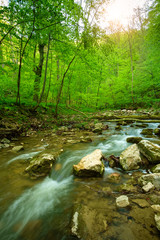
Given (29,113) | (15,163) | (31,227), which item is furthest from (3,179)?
(29,113)

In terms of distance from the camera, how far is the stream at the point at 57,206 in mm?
1601

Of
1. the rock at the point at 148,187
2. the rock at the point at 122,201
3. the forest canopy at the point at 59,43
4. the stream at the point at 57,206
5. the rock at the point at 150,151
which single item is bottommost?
the stream at the point at 57,206

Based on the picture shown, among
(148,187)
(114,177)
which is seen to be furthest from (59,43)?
(148,187)

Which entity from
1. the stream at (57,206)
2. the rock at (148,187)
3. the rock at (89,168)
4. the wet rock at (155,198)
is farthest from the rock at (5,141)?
the wet rock at (155,198)

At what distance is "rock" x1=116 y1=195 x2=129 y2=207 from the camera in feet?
6.28

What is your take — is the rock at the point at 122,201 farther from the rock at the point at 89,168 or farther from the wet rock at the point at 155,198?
the rock at the point at 89,168

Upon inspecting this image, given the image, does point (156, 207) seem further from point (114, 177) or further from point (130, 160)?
point (130, 160)

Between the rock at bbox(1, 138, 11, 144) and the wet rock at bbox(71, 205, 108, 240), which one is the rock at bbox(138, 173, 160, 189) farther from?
the rock at bbox(1, 138, 11, 144)

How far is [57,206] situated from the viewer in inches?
85.4

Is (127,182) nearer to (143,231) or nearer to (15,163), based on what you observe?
(143,231)

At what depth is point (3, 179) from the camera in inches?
112

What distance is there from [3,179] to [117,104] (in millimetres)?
18149

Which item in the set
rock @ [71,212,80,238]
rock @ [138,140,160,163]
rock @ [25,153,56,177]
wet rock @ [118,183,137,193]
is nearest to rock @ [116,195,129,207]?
wet rock @ [118,183,137,193]

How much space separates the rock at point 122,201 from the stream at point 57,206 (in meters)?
0.08
